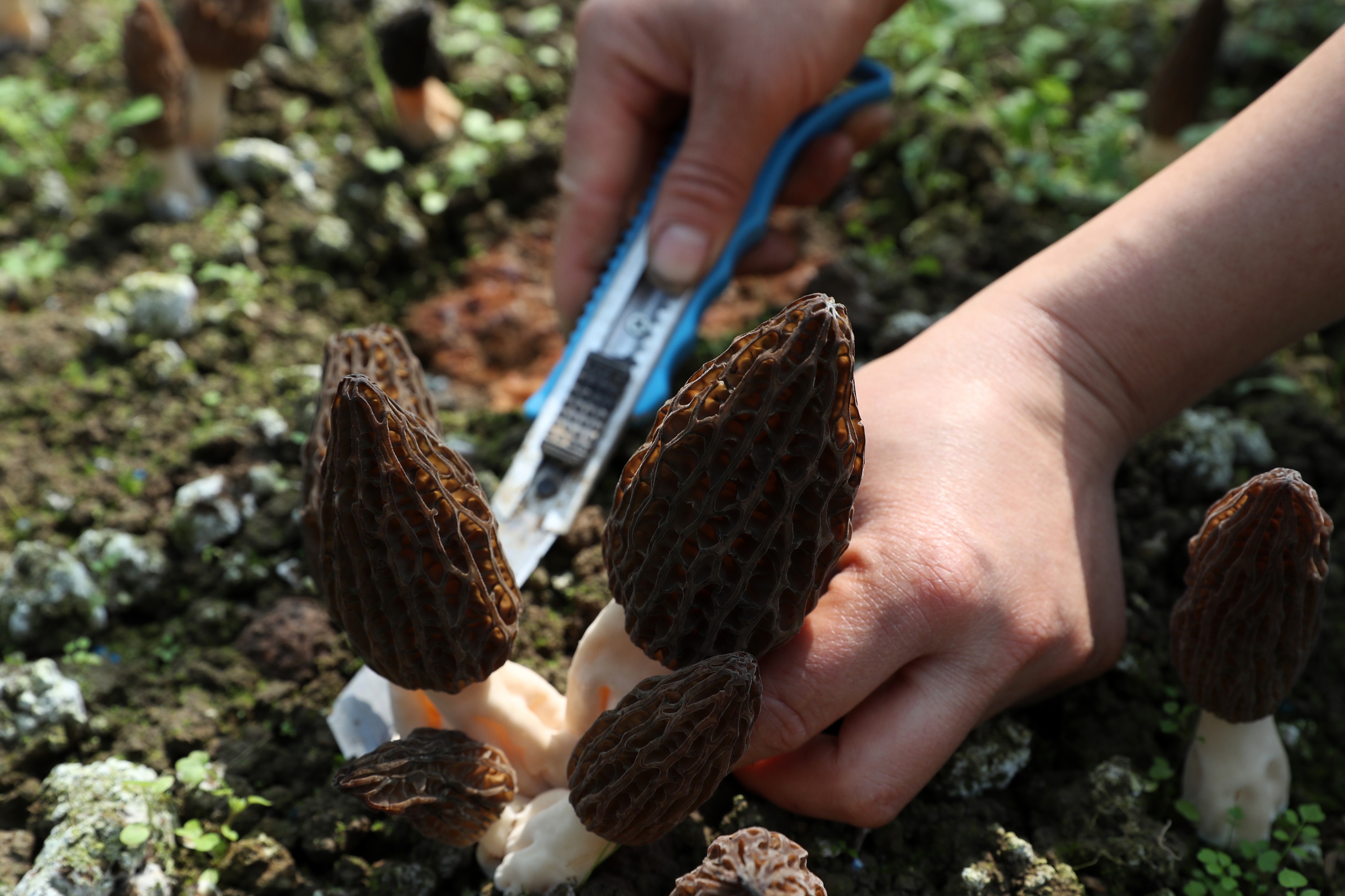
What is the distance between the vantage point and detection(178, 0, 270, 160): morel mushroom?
293 cm

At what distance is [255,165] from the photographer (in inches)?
A: 118

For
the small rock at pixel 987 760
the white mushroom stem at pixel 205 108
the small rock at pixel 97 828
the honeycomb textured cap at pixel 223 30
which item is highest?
the honeycomb textured cap at pixel 223 30

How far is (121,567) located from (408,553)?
3.44ft

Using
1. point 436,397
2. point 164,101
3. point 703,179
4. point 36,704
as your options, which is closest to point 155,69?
point 164,101

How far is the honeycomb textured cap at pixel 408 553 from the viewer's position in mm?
1344

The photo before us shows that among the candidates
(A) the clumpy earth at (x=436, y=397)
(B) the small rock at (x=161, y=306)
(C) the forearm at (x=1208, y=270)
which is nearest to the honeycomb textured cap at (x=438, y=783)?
(A) the clumpy earth at (x=436, y=397)

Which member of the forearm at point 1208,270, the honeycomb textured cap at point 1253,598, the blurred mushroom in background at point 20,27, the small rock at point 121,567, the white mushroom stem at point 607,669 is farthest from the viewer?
the blurred mushroom in background at point 20,27

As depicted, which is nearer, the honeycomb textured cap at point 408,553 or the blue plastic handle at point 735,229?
the honeycomb textured cap at point 408,553

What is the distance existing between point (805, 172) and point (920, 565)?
1.39 m

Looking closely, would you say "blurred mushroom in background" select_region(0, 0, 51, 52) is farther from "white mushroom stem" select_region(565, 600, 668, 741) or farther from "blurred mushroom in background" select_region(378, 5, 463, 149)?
"white mushroom stem" select_region(565, 600, 668, 741)

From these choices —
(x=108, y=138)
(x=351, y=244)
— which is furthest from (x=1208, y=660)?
(x=108, y=138)

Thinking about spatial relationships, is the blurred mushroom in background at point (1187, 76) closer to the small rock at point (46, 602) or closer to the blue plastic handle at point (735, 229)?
the blue plastic handle at point (735, 229)

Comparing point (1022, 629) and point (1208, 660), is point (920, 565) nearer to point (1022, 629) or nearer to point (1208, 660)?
point (1022, 629)

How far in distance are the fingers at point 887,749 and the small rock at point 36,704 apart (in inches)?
49.5
